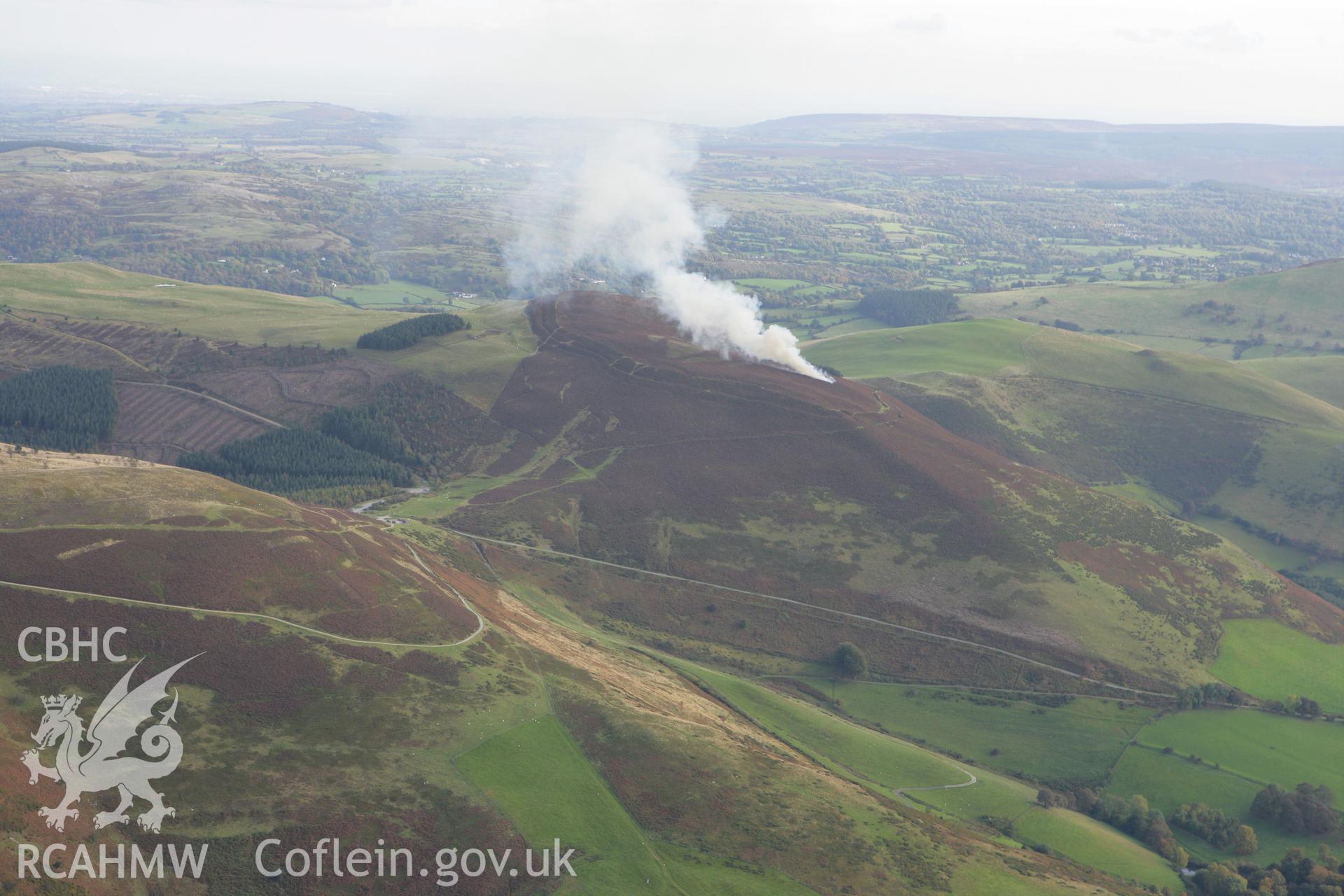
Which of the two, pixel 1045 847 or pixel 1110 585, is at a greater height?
pixel 1110 585

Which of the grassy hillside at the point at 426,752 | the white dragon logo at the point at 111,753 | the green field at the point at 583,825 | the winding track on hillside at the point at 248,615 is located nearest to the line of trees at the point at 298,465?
the grassy hillside at the point at 426,752

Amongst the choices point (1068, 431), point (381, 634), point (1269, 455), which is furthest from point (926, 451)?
point (381, 634)

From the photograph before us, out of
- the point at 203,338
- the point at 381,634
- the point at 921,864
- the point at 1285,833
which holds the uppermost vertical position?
the point at 203,338

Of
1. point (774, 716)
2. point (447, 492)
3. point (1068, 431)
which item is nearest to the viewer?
point (774, 716)

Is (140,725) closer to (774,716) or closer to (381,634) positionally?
(381,634)

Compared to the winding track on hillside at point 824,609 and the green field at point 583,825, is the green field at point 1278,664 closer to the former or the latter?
the winding track on hillside at point 824,609

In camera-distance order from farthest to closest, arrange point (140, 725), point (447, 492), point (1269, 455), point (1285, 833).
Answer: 1. point (1269, 455)
2. point (447, 492)
3. point (1285, 833)
4. point (140, 725)

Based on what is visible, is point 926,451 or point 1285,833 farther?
point 926,451
